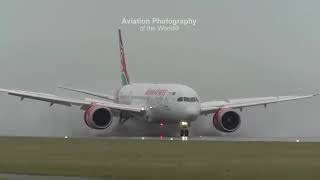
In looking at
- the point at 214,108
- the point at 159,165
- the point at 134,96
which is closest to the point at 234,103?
the point at 214,108

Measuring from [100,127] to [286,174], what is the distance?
147 feet

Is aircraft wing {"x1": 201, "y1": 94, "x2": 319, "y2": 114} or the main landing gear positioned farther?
aircraft wing {"x1": 201, "y1": 94, "x2": 319, "y2": 114}

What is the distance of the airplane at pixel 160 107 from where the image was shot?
68.8 meters

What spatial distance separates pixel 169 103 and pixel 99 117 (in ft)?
19.1

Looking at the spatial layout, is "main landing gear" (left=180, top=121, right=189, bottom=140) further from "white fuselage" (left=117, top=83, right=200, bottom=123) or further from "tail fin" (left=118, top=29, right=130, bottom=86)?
"tail fin" (left=118, top=29, right=130, bottom=86)

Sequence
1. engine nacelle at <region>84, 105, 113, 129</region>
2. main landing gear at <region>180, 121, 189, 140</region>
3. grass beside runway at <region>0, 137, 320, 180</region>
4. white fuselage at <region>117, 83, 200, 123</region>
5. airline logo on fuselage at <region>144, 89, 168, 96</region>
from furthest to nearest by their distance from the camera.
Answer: airline logo on fuselage at <region>144, 89, 168, 96</region>
white fuselage at <region>117, 83, 200, 123</region>
engine nacelle at <region>84, 105, 113, 129</region>
main landing gear at <region>180, 121, 189, 140</region>
grass beside runway at <region>0, 137, 320, 180</region>

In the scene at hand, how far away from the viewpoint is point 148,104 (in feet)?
244

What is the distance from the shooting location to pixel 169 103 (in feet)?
231

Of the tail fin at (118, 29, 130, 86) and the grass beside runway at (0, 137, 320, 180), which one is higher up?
the tail fin at (118, 29, 130, 86)

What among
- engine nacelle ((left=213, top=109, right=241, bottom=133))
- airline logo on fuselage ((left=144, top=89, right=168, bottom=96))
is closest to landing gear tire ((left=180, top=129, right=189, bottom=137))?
engine nacelle ((left=213, top=109, right=241, bottom=133))

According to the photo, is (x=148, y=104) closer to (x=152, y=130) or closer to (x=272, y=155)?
(x=152, y=130)

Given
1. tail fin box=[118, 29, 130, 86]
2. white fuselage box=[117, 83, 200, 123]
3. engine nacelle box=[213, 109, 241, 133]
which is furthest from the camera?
tail fin box=[118, 29, 130, 86]

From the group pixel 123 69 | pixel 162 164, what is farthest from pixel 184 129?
pixel 162 164

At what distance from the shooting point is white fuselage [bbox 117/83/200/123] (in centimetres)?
6944
